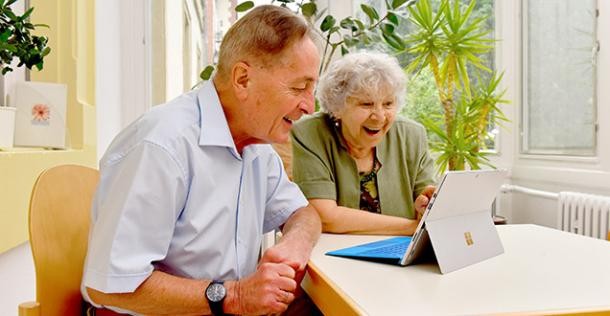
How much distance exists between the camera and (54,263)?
106cm

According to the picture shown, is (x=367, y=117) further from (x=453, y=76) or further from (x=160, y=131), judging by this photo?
(x=453, y=76)

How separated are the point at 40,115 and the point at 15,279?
48 cm

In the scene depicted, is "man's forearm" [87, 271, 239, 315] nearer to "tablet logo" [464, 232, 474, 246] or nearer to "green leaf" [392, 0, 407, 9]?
"tablet logo" [464, 232, 474, 246]

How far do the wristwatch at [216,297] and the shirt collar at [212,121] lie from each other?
290 mm

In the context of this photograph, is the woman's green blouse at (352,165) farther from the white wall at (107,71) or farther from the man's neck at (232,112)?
the white wall at (107,71)

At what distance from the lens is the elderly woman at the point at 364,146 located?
1761 millimetres

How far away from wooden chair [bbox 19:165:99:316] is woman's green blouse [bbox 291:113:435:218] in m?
0.67

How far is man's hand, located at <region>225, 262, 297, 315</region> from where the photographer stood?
104cm

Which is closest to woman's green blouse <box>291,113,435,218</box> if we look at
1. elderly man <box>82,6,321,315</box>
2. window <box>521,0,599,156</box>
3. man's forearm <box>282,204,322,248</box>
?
man's forearm <box>282,204,322,248</box>

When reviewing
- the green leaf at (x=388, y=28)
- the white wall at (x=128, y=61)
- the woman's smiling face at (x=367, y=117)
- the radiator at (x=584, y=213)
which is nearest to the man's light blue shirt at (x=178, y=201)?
the woman's smiling face at (x=367, y=117)

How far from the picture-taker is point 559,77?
3320mm

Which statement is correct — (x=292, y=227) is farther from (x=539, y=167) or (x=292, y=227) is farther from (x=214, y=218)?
(x=539, y=167)

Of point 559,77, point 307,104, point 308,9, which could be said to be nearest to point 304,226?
point 307,104

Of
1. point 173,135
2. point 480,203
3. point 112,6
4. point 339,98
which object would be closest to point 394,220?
point 480,203
